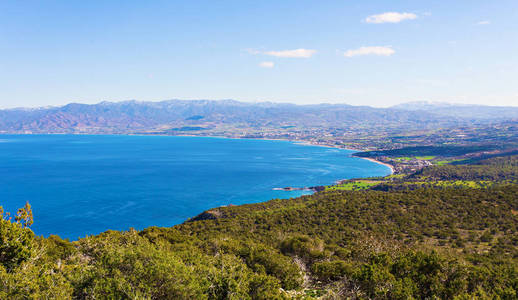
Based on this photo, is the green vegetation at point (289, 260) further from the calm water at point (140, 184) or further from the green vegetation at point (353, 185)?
the green vegetation at point (353, 185)

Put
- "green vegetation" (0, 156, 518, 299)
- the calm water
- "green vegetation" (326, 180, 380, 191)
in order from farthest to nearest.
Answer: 1. "green vegetation" (326, 180, 380, 191)
2. the calm water
3. "green vegetation" (0, 156, 518, 299)

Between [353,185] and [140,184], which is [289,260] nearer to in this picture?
[353,185]

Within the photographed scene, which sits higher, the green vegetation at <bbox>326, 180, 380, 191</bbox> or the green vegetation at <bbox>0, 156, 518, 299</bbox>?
the green vegetation at <bbox>0, 156, 518, 299</bbox>

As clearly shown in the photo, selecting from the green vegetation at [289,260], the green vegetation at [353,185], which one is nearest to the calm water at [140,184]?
the green vegetation at [353,185]

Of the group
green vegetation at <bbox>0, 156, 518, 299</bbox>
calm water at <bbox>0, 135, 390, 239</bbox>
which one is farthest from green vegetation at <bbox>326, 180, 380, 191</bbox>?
green vegetation at <bbox>0, 156, 518, 299</bbox>

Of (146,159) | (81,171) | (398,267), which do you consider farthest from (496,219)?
(146,159)

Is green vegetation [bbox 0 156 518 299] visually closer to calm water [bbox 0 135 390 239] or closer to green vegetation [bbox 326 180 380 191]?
calm water [bbox 0 135 390 239]

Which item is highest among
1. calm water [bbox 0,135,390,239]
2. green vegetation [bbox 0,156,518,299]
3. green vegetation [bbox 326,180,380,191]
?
green vegetation [bbox 0,156,518,299]
